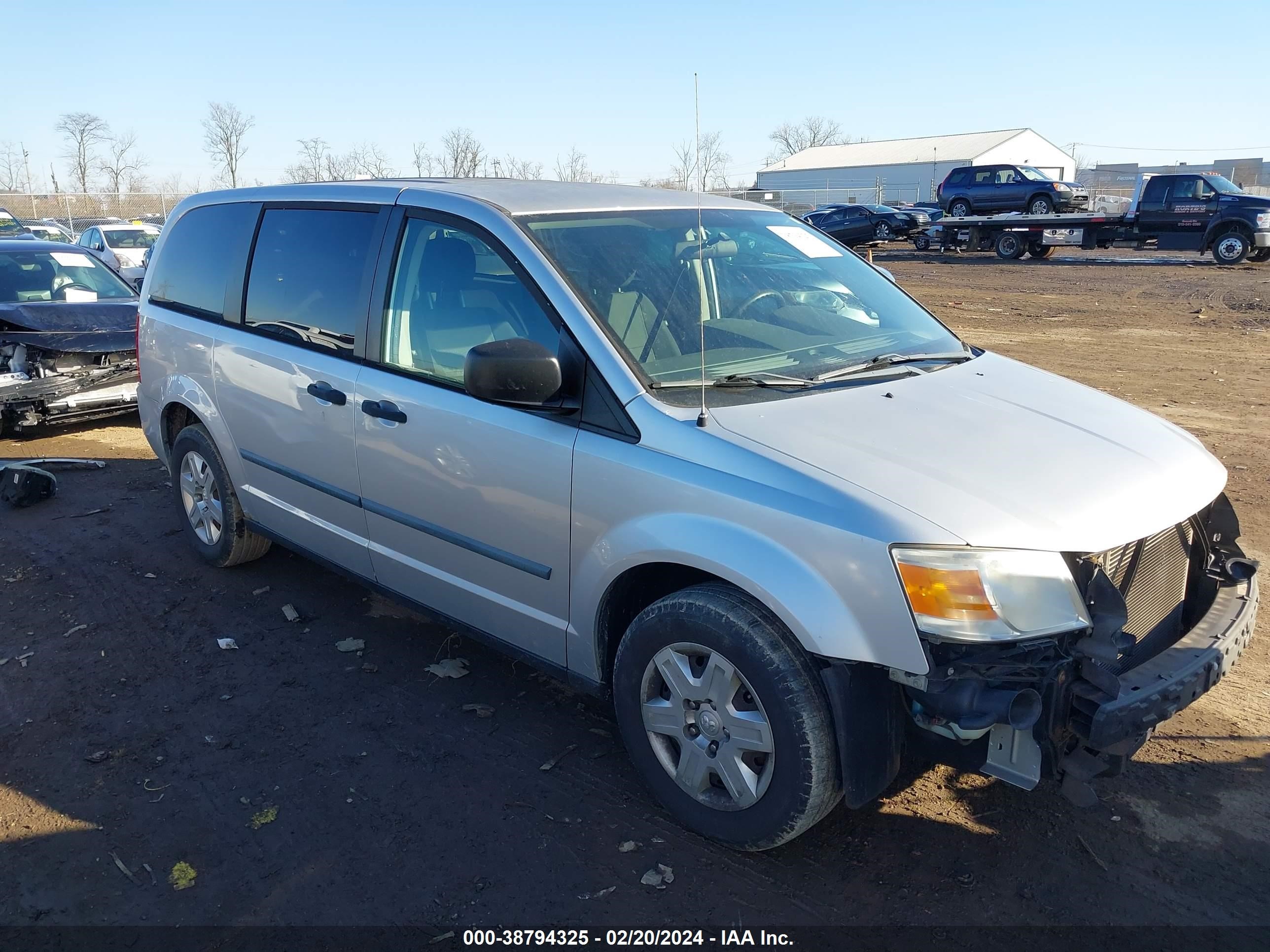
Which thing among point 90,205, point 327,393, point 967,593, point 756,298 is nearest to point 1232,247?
point 756,298

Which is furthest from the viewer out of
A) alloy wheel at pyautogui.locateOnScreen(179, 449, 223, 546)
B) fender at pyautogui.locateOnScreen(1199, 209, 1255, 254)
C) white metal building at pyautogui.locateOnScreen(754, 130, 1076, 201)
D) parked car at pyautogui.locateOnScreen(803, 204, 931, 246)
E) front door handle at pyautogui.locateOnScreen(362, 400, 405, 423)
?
white metal building at pyautogui.locateOnScreen(754, 130, 1076, 201)

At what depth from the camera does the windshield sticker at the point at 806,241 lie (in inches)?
167

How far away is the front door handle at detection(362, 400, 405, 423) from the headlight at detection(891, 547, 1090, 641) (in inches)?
79.5

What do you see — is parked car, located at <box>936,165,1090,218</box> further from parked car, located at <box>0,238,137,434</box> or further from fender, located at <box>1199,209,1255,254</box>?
parked car, located at <box>0,238,137,434</box>

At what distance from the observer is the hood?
2639 mm

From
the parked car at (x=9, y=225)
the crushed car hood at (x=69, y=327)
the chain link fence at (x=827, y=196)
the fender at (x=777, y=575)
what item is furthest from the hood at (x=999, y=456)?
the chain link fence at (x=827, y=196)

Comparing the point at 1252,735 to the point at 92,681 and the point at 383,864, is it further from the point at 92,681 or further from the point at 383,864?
the point at 92,681

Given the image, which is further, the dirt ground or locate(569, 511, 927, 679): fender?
the dirt ground

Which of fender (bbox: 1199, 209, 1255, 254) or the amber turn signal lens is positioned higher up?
fender (bbox: 1199, 209, 1255, 254)

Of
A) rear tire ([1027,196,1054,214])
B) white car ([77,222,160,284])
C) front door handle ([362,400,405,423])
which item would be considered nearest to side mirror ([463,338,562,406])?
front door handle ([362,400,405,423])

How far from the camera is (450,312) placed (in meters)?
3.72

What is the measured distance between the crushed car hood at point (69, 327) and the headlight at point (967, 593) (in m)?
7.88

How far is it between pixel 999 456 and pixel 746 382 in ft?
2.73

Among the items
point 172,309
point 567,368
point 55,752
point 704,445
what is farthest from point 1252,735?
point 172,309
